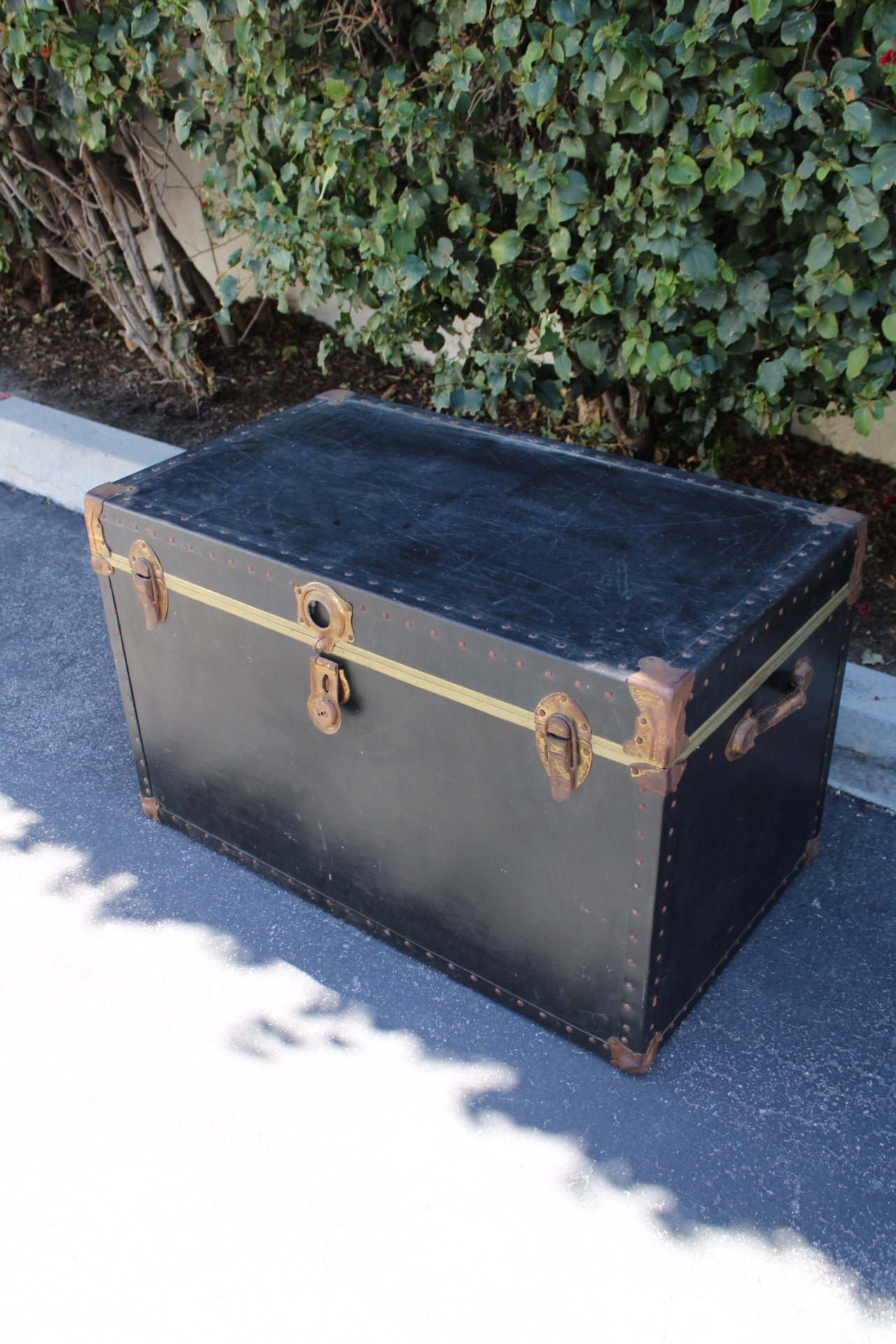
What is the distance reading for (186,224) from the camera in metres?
4.70

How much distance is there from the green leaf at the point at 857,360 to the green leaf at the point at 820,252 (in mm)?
208

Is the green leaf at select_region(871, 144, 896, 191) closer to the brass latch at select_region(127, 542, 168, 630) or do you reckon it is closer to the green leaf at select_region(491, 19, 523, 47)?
the green leaf at select_region(491, 19, 523, 47)

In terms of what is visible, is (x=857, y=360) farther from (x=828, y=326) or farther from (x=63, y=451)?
(x=63, y=451)

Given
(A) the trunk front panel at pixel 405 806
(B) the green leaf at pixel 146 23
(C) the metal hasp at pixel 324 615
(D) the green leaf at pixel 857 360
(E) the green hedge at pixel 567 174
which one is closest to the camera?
(A) the trunk front panel at pixel 405 806

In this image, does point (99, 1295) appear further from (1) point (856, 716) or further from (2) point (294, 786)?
(1) point (856, 716)

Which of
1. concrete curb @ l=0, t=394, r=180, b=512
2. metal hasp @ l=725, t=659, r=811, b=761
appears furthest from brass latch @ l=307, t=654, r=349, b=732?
concrete curb @ l=0, t=394, r=180, b=512

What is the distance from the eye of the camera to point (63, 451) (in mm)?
3910

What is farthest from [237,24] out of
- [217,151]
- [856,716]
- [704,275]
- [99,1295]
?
[99,1295]

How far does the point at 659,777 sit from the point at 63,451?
305 centimetres

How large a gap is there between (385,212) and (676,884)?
194 centimetres

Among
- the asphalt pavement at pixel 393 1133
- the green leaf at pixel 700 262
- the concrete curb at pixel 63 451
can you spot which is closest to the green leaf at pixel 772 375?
the green leaf at pixel 700 262

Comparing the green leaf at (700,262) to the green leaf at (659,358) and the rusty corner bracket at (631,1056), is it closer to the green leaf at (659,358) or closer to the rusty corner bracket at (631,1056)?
the green leaf at (659,358)

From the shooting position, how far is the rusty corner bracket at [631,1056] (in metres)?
1.85

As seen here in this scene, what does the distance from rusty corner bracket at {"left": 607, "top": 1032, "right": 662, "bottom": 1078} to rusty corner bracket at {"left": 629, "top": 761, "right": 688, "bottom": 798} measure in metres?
0.53
